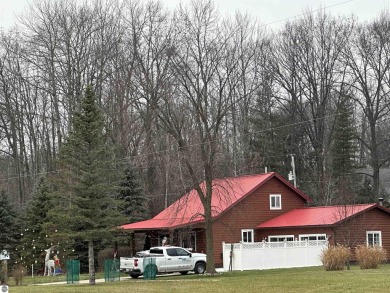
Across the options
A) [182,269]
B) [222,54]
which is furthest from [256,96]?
[182,269]

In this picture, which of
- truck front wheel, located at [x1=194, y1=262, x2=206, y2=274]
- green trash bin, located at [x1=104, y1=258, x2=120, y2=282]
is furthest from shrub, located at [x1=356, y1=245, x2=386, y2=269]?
green trash bin, located at [x1=104, y1=258, x2=120, y2=282]

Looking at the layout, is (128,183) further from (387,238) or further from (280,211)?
(387,238)

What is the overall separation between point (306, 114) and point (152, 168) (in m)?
16.4

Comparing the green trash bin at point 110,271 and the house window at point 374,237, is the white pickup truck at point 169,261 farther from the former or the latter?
the house window at point 374,237

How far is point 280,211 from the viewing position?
52.4 meters

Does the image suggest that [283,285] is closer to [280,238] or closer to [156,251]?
[156,251]

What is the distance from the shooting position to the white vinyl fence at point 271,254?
145 ft

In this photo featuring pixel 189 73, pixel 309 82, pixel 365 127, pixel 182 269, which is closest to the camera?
pixel 182 269

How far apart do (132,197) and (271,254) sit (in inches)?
512

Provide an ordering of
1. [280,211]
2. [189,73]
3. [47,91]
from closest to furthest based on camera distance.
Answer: [189,73]
[280,211]
[47,91]

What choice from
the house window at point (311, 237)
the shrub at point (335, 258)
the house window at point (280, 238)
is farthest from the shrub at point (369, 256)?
the house window at point (280, 238)

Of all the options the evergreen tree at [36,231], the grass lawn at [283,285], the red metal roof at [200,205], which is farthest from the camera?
the evergreen tree at [36,231]

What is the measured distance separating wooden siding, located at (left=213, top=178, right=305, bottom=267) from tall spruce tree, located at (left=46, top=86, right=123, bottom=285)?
39.1ft

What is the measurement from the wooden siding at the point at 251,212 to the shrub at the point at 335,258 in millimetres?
11359
